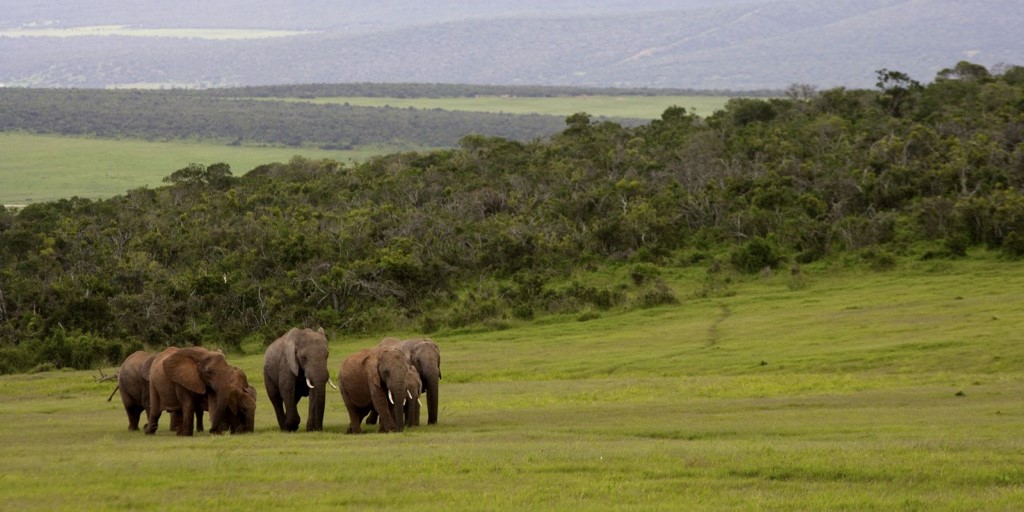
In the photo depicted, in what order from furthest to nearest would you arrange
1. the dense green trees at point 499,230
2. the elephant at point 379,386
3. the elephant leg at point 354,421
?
the dense green trees at point 499,230 < the elephant leg at point 354,421 < the elephant at point 379,386

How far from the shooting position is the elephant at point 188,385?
20859 millimetres

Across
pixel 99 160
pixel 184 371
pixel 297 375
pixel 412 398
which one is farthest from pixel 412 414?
pixel 99 160

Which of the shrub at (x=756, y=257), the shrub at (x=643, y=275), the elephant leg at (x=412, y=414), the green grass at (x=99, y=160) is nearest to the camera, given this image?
the elephant leg at (x=412, y=414)

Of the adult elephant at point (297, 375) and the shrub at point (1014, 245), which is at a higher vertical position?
the adult elephant at point (297, 375)

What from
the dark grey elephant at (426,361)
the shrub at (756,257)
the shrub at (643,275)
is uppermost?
the dark grey elephant at (426,361)

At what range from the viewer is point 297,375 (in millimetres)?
21969

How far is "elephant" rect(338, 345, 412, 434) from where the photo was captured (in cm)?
2075

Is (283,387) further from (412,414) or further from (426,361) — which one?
(426,361)

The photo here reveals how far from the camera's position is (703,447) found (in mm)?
16703

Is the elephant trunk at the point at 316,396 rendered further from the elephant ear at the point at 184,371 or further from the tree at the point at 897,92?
the tree at the point at 897,92

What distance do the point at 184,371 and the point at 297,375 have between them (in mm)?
1909

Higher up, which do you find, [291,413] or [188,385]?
[188,385]

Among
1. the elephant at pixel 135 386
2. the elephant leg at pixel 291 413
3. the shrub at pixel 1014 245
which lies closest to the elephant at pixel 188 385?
the elephant at pixel 135 386

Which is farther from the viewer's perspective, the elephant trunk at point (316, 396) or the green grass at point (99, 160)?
the green grass at point (99, 160)
